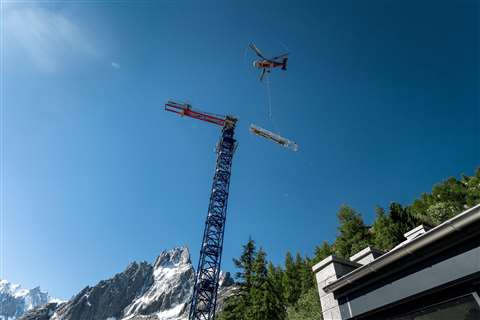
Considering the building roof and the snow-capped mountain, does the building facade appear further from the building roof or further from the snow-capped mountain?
the snow-capped mountain

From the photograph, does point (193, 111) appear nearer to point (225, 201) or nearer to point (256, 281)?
point (225, 201)

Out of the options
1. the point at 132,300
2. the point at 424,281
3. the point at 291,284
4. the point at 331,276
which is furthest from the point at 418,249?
the point at 132,300

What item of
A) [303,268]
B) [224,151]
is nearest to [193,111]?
[224,151]

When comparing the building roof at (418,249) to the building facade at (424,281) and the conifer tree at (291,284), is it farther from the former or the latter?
the conifer tree at (291,284)

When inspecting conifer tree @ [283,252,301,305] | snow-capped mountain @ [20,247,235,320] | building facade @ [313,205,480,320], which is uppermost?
snow-capped mountain @ [20,247,235,320]

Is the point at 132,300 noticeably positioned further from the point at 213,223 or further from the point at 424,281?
the point at 424,281

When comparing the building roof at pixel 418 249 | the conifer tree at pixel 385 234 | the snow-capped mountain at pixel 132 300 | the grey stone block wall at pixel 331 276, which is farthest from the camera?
the snow-capped mountain at pixel 132 300

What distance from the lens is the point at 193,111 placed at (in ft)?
166

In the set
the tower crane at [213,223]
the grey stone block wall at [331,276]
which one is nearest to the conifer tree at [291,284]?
the tower crane at [213,223]

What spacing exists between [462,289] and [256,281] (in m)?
25.6

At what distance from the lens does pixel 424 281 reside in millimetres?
5703

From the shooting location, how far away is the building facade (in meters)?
5.15

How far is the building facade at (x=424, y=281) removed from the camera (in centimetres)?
515

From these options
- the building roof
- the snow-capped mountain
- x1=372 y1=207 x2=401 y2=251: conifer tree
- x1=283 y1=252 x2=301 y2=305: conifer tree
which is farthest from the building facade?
the snow-capped mountain
